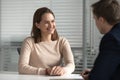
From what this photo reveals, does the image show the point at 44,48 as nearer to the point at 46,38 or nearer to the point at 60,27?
the point at 46,38

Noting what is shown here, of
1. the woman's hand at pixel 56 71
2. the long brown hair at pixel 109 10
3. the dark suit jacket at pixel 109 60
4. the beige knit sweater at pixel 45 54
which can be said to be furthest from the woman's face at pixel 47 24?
the dark suit jacket at pixel 109 60

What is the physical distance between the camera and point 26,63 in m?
2.46

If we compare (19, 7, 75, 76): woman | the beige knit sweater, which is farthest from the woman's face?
the beige knit sweater

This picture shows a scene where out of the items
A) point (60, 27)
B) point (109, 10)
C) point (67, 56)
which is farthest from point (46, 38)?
point (60, 27)

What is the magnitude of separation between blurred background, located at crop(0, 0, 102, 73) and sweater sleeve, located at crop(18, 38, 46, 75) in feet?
5.69

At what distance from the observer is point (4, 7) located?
14.3 feet

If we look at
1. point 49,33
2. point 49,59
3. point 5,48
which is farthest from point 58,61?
point 5,48

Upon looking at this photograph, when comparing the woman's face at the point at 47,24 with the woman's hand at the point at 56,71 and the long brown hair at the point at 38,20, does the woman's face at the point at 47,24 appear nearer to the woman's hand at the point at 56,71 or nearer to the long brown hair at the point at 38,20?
the long brown hair at the point at 38,20

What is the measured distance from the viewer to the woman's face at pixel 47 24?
8.33ft

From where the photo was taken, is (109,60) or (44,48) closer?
(109,60)

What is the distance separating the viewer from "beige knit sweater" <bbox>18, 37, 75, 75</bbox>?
2.49m

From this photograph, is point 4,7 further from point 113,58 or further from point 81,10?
point 113,58

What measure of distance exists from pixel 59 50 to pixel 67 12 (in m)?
1.76

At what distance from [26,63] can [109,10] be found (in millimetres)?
1137
